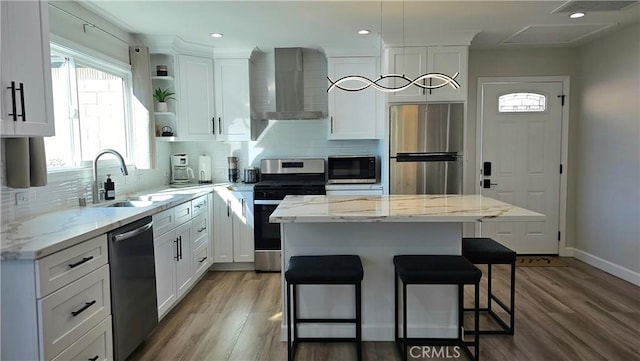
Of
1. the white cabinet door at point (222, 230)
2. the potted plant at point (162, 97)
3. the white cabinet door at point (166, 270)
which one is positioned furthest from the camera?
the white cabinet door at point (222, 230)

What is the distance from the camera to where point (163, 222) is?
2.98m

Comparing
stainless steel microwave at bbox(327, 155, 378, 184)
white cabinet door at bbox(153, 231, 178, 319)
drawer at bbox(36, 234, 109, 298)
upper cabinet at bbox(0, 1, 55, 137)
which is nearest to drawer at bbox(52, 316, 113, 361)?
drawer at bbox(36, 234, 109, 298)

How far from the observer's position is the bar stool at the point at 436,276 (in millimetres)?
2268

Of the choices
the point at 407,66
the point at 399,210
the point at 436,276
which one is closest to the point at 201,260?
the point at 399,210

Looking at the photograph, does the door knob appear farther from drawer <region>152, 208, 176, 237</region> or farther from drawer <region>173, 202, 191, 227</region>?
drawer <region>152, 208, 176, 237</region>

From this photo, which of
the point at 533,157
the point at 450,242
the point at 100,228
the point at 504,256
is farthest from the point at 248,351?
the point at 533,157

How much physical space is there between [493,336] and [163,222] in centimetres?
254

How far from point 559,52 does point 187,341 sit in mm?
4945

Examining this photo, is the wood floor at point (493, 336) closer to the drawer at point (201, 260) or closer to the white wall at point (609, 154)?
the drawer at point (201, 260)

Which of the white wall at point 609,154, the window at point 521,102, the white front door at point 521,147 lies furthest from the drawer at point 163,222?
the white wall at point 609,154

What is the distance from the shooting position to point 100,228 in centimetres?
209

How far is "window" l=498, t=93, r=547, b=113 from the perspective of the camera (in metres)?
4.70
